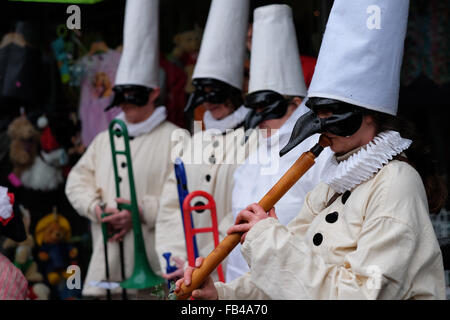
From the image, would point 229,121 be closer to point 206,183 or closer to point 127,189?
point 206,183

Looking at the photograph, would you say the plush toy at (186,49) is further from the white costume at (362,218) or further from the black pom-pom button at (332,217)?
the black pom-pom button at (332,217)

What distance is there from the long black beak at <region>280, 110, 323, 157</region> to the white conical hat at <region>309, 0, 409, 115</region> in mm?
78

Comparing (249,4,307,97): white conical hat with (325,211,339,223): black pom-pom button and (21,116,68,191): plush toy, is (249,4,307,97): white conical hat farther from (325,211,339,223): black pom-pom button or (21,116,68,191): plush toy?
(21,116,68,191): plush toy

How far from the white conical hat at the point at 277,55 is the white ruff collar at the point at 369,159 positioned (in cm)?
114

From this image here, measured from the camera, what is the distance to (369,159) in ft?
6.16

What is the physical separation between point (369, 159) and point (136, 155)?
2.41 meters

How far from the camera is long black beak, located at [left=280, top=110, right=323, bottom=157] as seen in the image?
1945mm

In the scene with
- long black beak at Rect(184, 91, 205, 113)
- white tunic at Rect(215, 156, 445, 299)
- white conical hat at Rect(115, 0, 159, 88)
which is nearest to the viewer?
white tunic at Rect(215, 156, 445, 299)

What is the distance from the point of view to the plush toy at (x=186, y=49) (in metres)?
4.63

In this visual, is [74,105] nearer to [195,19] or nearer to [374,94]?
[195,19]

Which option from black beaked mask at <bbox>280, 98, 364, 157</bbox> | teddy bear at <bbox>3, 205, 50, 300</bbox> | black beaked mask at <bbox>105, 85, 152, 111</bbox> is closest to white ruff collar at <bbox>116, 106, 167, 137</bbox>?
black beaked mask at <bbox>105, 85, 152, 111</bbox>

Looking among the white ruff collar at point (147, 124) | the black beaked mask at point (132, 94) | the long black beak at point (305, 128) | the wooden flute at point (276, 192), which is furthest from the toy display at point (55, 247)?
the long black beak at point (305, 128)

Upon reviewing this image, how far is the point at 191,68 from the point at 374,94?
284cm
